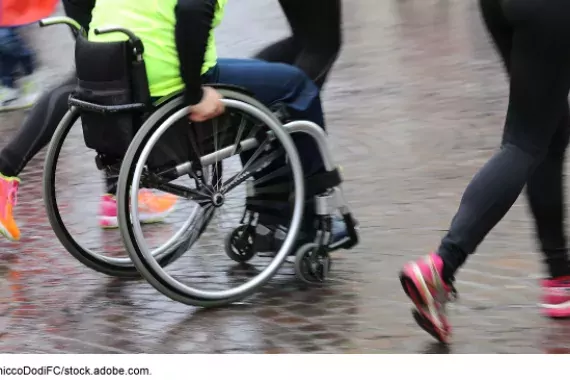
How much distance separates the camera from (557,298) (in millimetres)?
3596

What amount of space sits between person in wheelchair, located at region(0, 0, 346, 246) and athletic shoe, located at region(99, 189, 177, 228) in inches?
31.0

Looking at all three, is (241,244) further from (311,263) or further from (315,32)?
(315,32)

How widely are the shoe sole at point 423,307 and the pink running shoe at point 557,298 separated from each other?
44 centimetres

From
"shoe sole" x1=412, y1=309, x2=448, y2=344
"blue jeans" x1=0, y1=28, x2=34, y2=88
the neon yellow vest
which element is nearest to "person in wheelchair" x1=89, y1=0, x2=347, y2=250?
the neon yellow vest

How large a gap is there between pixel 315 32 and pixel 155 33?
0.92 metres

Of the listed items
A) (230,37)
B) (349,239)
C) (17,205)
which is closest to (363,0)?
(230,37)

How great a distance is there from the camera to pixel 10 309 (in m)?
4.00

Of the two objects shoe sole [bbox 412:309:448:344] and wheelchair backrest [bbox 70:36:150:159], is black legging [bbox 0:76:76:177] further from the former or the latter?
shoe sole [bbox 412:309:448:344]

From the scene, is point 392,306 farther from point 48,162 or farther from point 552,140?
point 48,162

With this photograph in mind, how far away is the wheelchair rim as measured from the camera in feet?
11.6

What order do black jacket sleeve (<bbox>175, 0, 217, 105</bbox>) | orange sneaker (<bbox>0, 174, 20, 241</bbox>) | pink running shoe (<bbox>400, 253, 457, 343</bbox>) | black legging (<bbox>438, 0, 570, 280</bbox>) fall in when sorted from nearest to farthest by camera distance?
black legging (<bbox>438, 0, 570, 280</bbox>), pink running shoe (<bbox>400, 253, 457, 343</bbox>), black jacket sleeve (<bbox>175, 0, 217, 105</bbox>), orange sneaker (<bbox>0, 174, 20, 241</bbox>)

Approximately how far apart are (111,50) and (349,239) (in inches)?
46.7

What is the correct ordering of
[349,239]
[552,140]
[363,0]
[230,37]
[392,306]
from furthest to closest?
[363,0] < [230,37] < [349,239] < [392,306] < [552,140]

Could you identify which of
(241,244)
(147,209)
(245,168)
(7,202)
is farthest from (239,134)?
(7,202)
